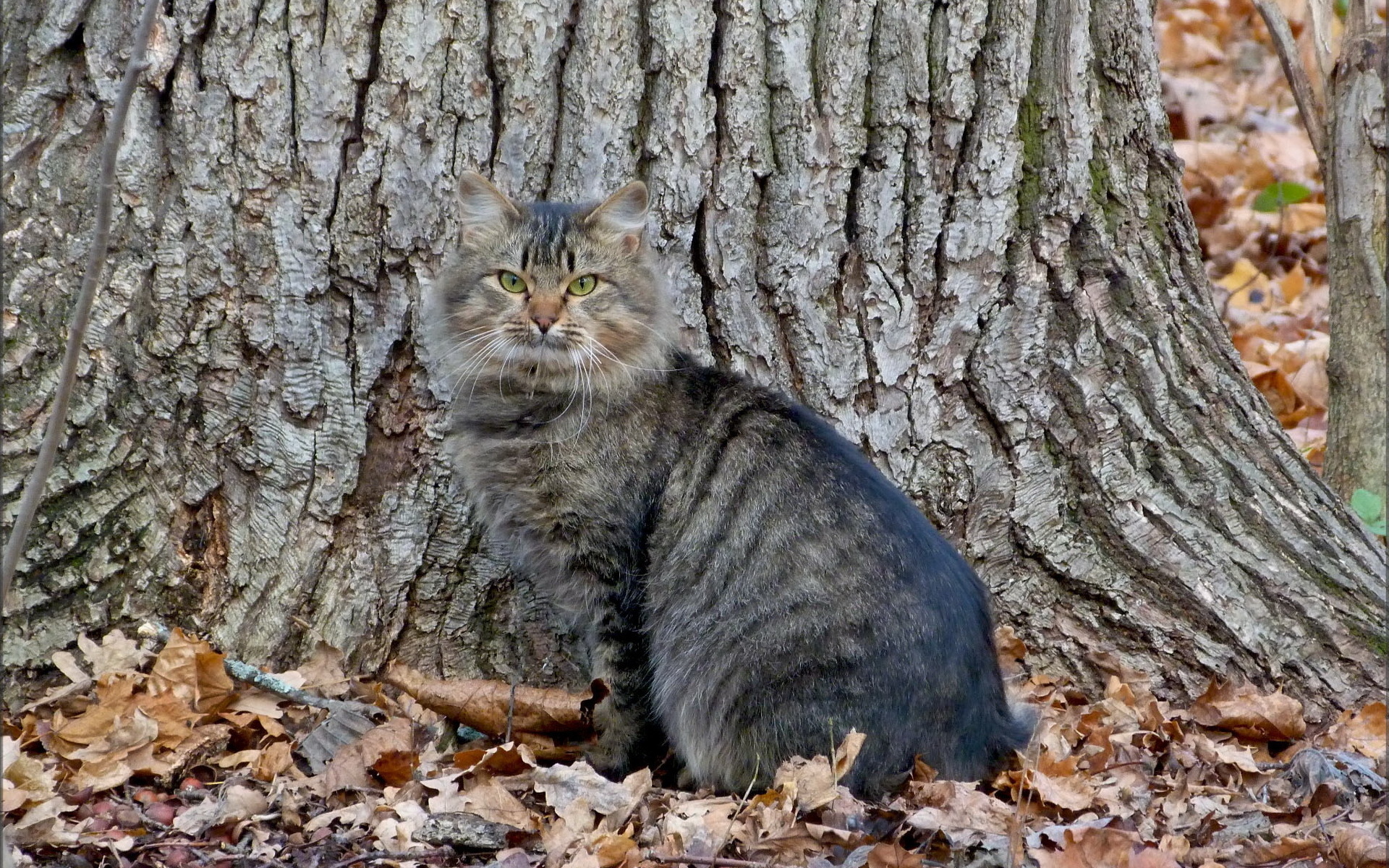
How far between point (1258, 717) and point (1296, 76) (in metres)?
2.33

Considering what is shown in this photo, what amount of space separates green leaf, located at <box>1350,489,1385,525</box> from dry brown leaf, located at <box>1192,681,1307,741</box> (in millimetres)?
1133

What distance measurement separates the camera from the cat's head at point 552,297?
12.0 ft

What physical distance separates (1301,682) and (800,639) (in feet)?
5.78

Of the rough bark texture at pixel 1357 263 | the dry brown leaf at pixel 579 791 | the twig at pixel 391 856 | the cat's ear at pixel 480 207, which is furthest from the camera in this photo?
the rough bark texture at pixel 1357 263

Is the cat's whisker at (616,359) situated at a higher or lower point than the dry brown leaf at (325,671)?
higher

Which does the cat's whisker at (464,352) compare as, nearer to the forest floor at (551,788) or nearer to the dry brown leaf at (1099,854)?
the forest floor at (551,788)

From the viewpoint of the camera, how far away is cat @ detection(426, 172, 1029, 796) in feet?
10.8

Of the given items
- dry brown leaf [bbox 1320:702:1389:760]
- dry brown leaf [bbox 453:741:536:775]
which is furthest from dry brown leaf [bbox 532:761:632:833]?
dry brown leaf [bbox 1320:702:1389:760]

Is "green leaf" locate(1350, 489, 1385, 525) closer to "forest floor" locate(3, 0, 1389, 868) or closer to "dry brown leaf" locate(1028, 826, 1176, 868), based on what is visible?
"forest floor" locate(3, 0, 1389, 868)

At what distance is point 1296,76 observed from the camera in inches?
176

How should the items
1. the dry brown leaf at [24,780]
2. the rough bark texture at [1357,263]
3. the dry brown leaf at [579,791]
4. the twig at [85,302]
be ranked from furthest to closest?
the rough bark texture at [1357,263]
the dry brown leaf at [579,791]
the dry brown leaf at [24,780]
the twig at [85,302]

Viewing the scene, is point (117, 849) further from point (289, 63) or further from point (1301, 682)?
point (1301, 682)

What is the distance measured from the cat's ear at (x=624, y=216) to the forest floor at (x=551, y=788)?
1.44 metres

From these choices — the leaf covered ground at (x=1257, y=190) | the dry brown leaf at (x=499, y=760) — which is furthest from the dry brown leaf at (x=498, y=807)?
→ the leaf covered ground at (x=1257, y=190)
